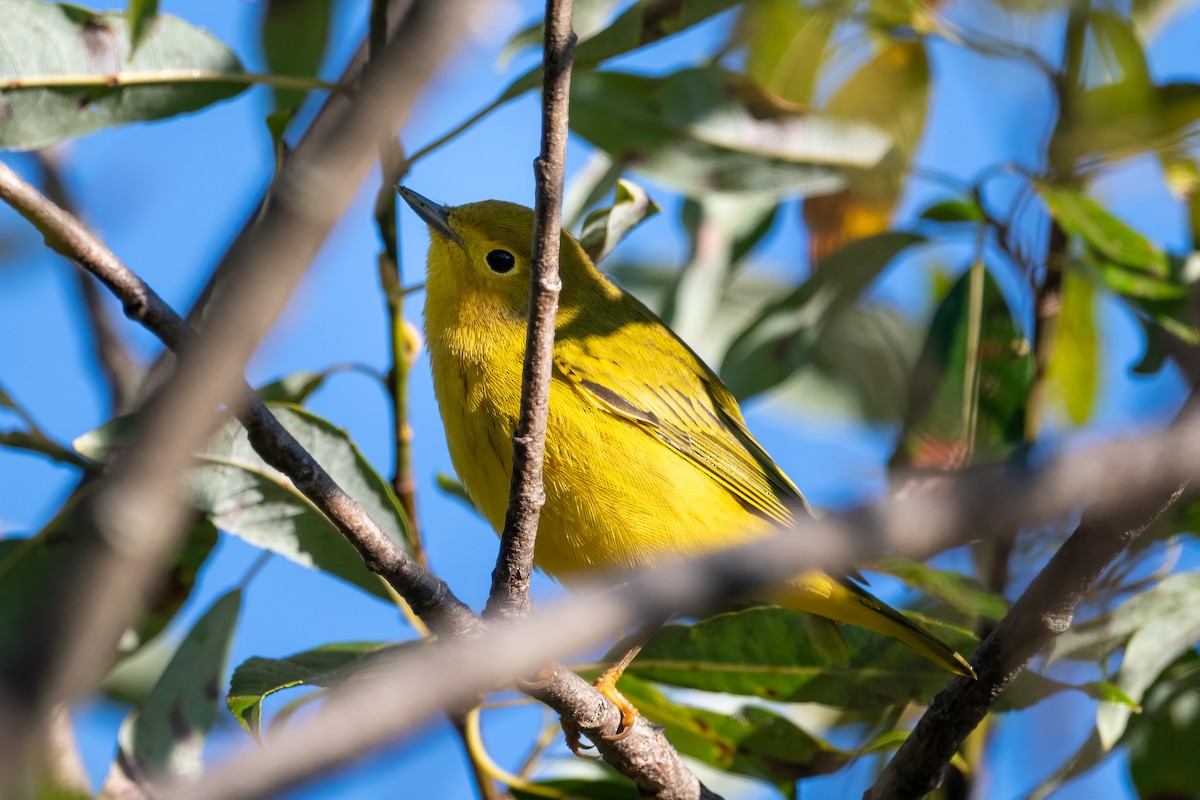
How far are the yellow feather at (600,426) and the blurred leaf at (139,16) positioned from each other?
95 cm

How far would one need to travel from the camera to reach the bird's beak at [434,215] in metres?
3.82

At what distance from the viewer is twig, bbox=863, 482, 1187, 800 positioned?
6.35 ft

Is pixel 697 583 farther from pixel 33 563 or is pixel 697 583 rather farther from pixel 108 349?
pixel 108 349

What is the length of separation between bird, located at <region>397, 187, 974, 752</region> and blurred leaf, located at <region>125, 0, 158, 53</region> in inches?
36.3

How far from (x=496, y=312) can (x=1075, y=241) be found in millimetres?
1876

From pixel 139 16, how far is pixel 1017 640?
96.1 inches

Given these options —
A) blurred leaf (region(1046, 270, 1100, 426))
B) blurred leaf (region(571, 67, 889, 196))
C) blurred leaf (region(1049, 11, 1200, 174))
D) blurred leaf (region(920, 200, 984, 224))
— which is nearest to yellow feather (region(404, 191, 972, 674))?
blurred leaf (region(571, 67, 889, 196))

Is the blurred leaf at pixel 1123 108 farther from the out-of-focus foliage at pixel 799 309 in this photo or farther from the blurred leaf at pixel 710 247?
the blurred leaf at pixel 710 247

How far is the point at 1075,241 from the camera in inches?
157

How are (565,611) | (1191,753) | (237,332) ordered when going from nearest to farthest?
1. (565,611)
2. (237,332)
3. (1191,753)

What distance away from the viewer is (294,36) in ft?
12.8

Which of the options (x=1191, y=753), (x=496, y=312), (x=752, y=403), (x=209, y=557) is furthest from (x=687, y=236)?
(x=1191, y=753)

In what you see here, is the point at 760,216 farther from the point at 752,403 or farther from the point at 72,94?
the point at 72,94

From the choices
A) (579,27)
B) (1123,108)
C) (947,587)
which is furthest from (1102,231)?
(579,27)
